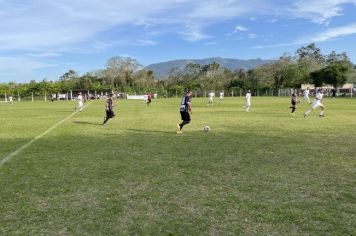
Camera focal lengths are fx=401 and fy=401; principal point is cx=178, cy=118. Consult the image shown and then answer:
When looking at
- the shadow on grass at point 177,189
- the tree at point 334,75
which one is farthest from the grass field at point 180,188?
the tree at point 334,75

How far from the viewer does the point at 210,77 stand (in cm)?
10550

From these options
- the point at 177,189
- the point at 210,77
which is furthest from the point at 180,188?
the point at 210,77

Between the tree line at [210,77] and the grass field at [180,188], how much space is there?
78509mm

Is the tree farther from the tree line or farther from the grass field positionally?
the grass field

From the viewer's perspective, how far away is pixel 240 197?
6758 millimetres

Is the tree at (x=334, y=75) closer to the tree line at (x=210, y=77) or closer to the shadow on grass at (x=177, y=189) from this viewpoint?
the tree line at (x=210, y=77)

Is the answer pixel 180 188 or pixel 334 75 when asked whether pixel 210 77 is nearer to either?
pixel 334 75

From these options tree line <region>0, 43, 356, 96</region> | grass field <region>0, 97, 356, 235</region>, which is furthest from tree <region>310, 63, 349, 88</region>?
grass field <region>0, 97, 356, 235</region>

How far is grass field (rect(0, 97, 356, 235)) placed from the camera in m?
5.48

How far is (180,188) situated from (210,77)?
326 ft

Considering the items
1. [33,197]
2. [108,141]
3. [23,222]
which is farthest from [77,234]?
[108,141]

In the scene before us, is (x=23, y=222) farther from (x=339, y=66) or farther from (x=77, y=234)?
(x=339, y=66)

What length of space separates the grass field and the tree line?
78509mm

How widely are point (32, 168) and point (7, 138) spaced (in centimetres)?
646
